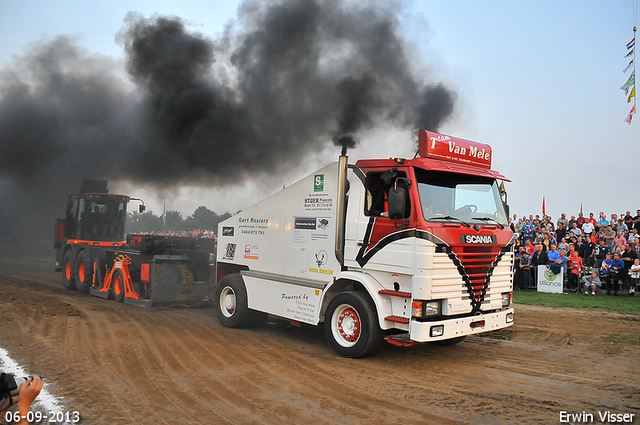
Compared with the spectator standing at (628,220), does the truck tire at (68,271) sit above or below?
below

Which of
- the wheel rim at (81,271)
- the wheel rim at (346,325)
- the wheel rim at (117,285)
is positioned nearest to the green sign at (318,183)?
the wheel rim at (346,325)

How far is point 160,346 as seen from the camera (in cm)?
704

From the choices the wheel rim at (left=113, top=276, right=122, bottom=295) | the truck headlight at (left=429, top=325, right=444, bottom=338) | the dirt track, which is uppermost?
the truck headlight at (left=429, top=325, right=444, bottom=338)

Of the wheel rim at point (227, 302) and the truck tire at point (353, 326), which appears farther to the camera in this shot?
the wheel rim at point (227, 302)

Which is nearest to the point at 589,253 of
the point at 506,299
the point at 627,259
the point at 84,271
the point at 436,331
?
the point at 627,259

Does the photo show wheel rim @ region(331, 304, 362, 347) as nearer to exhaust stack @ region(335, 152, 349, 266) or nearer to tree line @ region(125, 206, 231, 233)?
exhaust stack @ region(335, 152, 349, 266)

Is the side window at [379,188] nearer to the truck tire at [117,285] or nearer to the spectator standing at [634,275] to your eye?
the truck tire at [117,285]

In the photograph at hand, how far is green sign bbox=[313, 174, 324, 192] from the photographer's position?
23.5 ft

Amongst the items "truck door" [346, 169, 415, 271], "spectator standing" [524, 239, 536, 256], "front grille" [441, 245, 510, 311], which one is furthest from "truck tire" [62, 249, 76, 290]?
"spectator standing" [524, 239, 536, 256]

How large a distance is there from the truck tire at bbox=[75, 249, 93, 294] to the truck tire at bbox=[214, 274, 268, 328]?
6094 millimetres

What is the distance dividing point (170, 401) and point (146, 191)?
15210 mm

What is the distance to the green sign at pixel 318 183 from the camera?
282 inches

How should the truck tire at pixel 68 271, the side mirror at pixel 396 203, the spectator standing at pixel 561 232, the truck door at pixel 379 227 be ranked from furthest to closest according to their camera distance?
the spectator standing at pixel 561 232 → the truck tire at pixel 68 271 → the truck door at pixel 379 227 → the side mirror at pixel 396 203

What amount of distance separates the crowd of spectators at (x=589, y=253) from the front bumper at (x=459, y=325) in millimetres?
6697
